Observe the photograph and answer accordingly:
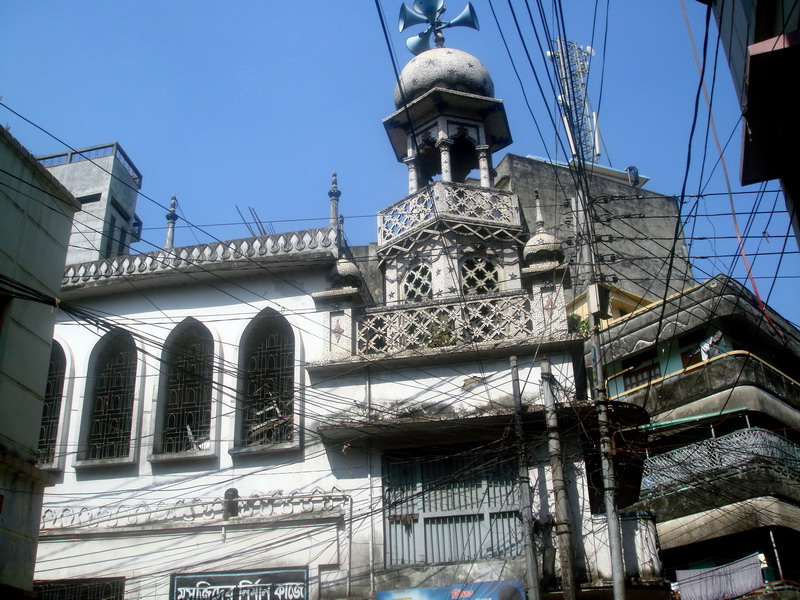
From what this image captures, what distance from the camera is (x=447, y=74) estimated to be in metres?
17.9

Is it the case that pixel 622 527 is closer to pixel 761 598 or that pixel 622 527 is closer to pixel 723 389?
pixel 761 598

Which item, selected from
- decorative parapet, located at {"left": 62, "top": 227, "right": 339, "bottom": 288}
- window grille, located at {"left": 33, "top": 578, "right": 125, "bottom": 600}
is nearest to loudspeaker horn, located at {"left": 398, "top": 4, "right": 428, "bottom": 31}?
decorative parapet, located at {"left": 62, "top": 227, "right": 339, "bottom": 288}

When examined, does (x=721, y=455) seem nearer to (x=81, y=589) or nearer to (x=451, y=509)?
(x=451, y=509)

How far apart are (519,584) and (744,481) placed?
8503mm

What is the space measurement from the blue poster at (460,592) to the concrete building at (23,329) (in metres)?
4.55

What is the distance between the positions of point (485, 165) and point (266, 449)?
7.38 meters

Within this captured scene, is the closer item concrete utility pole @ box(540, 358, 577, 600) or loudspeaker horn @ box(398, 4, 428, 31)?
concrete utility pole @ box(540, 358, 577, 600)

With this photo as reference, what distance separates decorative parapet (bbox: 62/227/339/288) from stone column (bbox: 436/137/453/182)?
3066 mm

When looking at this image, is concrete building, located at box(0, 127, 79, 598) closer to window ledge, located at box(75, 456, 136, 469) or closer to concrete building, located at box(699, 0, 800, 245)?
window ledge, located at box(75, 456, 136, 469)

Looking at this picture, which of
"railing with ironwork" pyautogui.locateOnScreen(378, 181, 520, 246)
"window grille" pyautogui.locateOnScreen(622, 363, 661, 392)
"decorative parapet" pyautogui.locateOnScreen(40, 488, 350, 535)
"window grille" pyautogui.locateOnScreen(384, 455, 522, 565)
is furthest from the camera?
"window grille" pyautogui.locateOnScreen(622, 363, 661, 392)

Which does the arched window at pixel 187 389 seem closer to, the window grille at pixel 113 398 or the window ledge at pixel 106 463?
the window ledge at pixel 106 463

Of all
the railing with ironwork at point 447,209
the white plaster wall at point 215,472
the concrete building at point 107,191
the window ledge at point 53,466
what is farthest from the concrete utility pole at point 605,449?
the concrete building at point 107,191

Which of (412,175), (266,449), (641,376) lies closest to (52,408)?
(266,449)

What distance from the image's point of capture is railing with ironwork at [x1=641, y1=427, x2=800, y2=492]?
59.3ft
